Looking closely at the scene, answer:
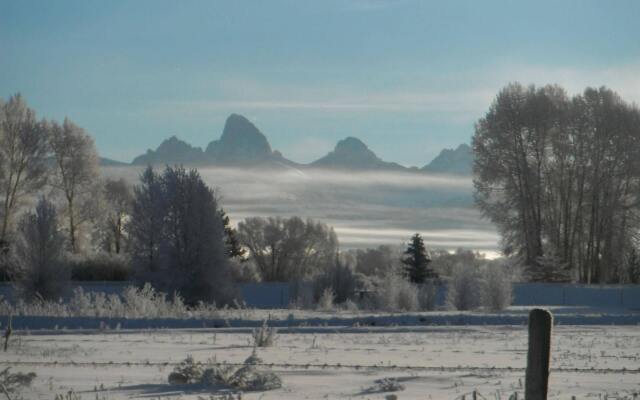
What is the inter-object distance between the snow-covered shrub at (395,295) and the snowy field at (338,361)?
34.5ft

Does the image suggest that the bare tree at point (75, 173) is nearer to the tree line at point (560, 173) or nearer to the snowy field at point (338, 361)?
the tree line at point (560, 173)

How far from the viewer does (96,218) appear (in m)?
46.2

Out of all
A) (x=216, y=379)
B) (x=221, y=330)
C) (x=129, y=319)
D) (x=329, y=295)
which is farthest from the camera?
(x=329, y=295)

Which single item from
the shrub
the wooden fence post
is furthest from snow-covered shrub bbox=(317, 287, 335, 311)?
the wooden fence post

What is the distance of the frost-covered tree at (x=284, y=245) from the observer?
57819 mm

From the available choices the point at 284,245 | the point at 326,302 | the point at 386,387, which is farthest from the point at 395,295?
the point at 284,245

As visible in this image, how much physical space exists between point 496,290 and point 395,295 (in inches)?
141

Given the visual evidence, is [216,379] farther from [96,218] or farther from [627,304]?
[96,218]

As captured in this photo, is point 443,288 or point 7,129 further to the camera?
point 7,129

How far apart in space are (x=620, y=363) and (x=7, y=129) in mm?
38511

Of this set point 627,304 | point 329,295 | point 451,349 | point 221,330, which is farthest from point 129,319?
point 627,304

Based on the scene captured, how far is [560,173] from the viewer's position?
146ft

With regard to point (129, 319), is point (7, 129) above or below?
above

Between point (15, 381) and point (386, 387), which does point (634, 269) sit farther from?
point (15, 381)
